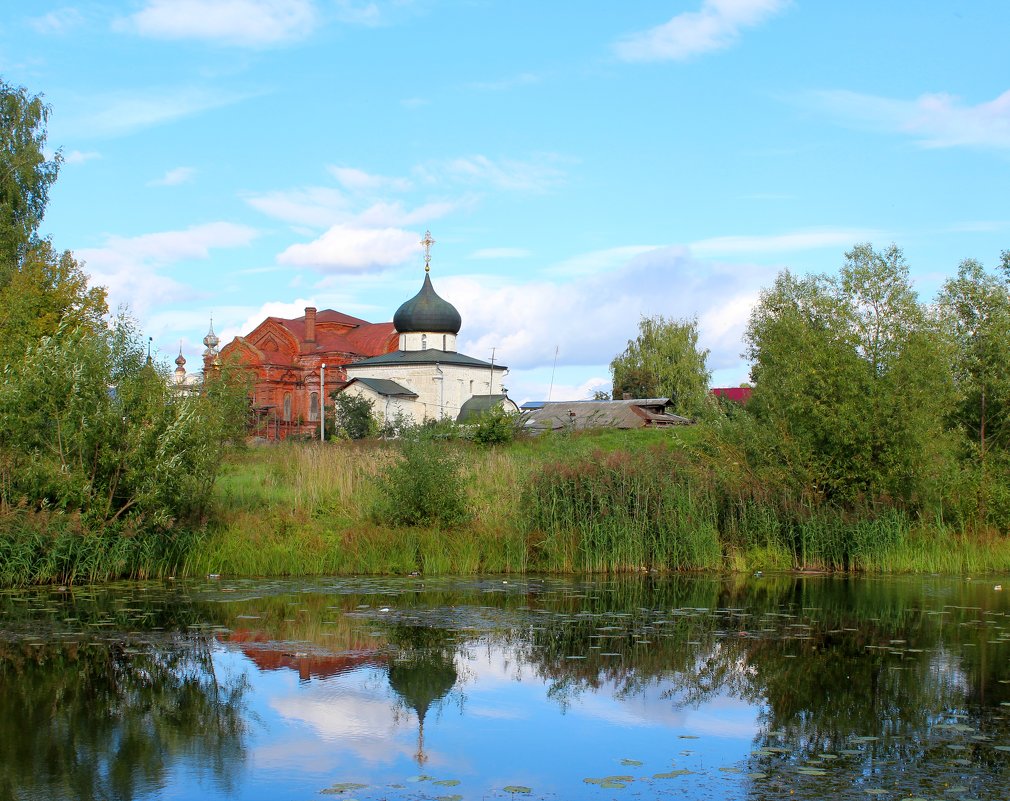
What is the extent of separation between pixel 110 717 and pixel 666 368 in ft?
198

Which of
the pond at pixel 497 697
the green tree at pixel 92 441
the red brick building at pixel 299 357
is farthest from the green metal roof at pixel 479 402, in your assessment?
the pond at pixel 497 697

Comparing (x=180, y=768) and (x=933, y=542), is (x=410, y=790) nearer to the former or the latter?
(x=180, y=768)

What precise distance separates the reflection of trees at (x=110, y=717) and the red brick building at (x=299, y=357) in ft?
180


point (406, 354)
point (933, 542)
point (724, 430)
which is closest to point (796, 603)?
point (933, 542)

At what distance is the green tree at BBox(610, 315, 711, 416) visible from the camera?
6681cm

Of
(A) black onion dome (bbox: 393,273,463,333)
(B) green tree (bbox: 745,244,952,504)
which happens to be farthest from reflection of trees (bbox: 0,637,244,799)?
(A) black onion dome (bbox: 393,273,463,333)

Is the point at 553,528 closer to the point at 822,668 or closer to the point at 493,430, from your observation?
the point at 822,668

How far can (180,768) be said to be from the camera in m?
7.39

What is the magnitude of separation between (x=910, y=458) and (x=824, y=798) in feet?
53.2

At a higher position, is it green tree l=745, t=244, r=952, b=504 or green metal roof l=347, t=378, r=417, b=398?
green metal roof l=347, t=378, r=417, b=398

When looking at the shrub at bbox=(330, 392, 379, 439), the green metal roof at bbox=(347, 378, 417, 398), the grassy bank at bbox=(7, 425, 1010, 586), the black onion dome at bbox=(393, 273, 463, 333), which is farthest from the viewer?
the black onion dome at bbox=(393, 273, 463, 333)

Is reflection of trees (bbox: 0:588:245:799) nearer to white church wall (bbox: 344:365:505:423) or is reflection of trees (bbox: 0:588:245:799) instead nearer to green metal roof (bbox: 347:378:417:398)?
green metal roof (bbox: 347:378:417:398)

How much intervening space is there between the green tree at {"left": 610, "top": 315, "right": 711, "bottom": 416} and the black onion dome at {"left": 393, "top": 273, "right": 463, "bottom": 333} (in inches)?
459

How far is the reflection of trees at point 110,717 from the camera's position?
710 cm
